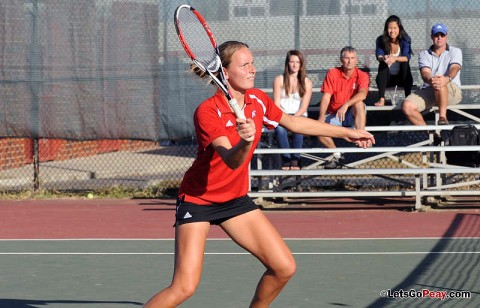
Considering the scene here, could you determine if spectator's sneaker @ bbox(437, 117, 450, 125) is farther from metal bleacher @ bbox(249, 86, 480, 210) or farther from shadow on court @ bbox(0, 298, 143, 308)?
shadow on court @ bbox(0, 298, 143, 308)

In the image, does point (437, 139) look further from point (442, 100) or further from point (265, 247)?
point (265, 247)

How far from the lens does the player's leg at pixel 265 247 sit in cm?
506

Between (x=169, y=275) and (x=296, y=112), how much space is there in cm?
418

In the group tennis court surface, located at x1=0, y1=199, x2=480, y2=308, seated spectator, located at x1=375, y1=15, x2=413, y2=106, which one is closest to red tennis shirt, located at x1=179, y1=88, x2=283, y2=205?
tennis court surface, located at x1=0, y1=199, x2=480, y2=308

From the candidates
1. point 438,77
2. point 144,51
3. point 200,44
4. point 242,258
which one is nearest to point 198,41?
point 200,44

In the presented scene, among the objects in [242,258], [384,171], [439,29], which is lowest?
[242,258]

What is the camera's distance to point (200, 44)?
17.1 ft

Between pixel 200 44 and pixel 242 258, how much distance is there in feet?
10.9

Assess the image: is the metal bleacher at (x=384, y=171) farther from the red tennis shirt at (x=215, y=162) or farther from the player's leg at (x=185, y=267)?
the player's leg at (x=185, y=267)

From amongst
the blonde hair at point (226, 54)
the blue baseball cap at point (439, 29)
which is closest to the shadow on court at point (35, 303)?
the blonde hair at point (226, 54)

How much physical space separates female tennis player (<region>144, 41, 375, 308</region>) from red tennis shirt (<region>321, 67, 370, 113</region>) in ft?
20.1

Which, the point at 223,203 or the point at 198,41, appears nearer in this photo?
the point at 223,203

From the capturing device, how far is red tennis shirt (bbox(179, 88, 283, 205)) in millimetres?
4926

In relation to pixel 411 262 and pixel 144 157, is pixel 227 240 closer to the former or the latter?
pixel 411 262
